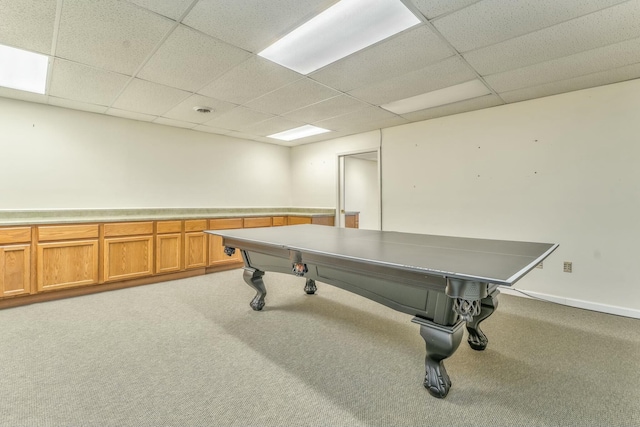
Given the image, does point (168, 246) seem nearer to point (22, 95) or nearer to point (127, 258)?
point (127, 258)

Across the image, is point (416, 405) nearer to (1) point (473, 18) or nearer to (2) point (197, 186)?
(1) point (473, 18)

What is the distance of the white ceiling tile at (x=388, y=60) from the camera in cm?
215

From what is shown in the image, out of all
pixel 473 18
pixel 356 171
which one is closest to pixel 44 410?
pixel 473 18

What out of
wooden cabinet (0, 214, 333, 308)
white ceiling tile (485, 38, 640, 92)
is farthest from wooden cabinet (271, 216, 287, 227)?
white ceiling tile (485, 38, 640, 92)

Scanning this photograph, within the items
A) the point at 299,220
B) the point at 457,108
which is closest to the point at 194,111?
the point at 299,220

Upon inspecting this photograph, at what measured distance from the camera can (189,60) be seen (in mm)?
2443

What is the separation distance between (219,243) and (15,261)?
2.18 metres

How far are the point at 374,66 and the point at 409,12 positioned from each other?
0.69m

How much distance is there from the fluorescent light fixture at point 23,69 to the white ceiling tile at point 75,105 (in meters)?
0.23

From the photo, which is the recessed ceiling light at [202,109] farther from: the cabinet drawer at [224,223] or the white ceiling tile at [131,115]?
the cabinet drawer at [224,223]

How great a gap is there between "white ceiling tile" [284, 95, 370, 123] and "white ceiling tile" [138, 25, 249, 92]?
1227mm

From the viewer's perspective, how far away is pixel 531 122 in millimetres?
3336

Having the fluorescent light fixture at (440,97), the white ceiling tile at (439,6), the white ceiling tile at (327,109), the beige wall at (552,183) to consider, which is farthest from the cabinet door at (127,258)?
the white ceiling tile at (439,6)

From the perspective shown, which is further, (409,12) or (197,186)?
(197,186)
